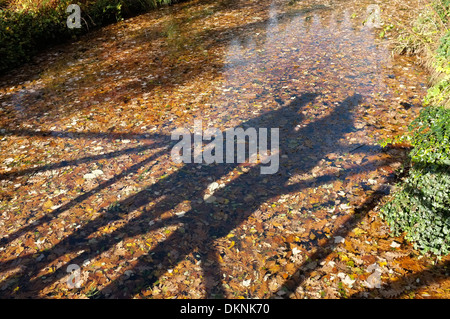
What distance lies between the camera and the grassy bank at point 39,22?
34.1ft

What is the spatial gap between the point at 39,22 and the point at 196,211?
35.8 feet

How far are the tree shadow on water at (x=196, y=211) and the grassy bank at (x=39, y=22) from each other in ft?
27.5

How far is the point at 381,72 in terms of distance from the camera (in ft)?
26.1

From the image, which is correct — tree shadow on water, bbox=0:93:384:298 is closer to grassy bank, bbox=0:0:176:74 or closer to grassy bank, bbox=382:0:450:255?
grassy bank, bbox=382:0:450:255

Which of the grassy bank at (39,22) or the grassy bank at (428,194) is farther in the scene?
the grassy bank at (39,22)

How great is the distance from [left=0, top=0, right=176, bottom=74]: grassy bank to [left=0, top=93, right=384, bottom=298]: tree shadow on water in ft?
27.5

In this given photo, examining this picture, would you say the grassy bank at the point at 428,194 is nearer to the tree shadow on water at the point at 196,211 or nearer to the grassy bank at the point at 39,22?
the tree shadow on water at the point at 196,211

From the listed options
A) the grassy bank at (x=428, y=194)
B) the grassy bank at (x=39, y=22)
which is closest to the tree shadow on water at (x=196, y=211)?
the grassy bank at (x=428, y=194)

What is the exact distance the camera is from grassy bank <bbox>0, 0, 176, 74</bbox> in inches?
410

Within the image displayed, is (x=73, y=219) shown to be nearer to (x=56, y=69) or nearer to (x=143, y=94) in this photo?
(x=143, y=94)

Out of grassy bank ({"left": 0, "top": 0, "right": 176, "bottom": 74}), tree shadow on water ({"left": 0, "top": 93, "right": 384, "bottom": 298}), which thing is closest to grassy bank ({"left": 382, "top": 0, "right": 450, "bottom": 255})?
tree shadow on water ({"left": 0, "top": 93, "right": 384, "bottom": 298})

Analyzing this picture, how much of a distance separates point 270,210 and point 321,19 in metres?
10.1

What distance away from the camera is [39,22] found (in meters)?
11.4

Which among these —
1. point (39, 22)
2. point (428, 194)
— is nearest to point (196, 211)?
point (428, 194)
